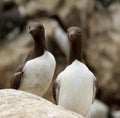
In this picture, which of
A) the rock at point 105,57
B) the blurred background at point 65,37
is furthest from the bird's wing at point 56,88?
the rock at point 105,57

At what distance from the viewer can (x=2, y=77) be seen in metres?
14.9

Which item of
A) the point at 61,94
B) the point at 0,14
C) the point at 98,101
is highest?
the point at 61,94

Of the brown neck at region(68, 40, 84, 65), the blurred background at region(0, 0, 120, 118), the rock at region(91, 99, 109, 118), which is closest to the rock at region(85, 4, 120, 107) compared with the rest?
the blurred background at region(0, 0, 120, 118)

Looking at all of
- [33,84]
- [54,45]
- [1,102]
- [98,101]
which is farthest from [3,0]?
[1,102]

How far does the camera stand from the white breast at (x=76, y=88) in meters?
5.80

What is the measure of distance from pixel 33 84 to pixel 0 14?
34.9 ft

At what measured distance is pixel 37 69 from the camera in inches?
240

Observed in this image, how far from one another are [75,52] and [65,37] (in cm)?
960

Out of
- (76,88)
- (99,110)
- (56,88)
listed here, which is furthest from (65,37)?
(76,88)

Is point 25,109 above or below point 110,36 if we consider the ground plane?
above

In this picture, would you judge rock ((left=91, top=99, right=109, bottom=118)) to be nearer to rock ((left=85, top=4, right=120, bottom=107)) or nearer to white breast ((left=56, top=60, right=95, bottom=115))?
rock ((left=85, top=4, right=120, bottom=107))

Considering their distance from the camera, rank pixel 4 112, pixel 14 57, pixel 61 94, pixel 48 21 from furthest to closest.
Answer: pixel 48 21, pixel 14 57, pixel 61 94, pixel 4 112

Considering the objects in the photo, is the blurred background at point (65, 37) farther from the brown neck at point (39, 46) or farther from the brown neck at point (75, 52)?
the brown neck at point (75, 52)

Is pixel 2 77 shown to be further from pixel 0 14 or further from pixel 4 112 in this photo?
pixel 4 112
